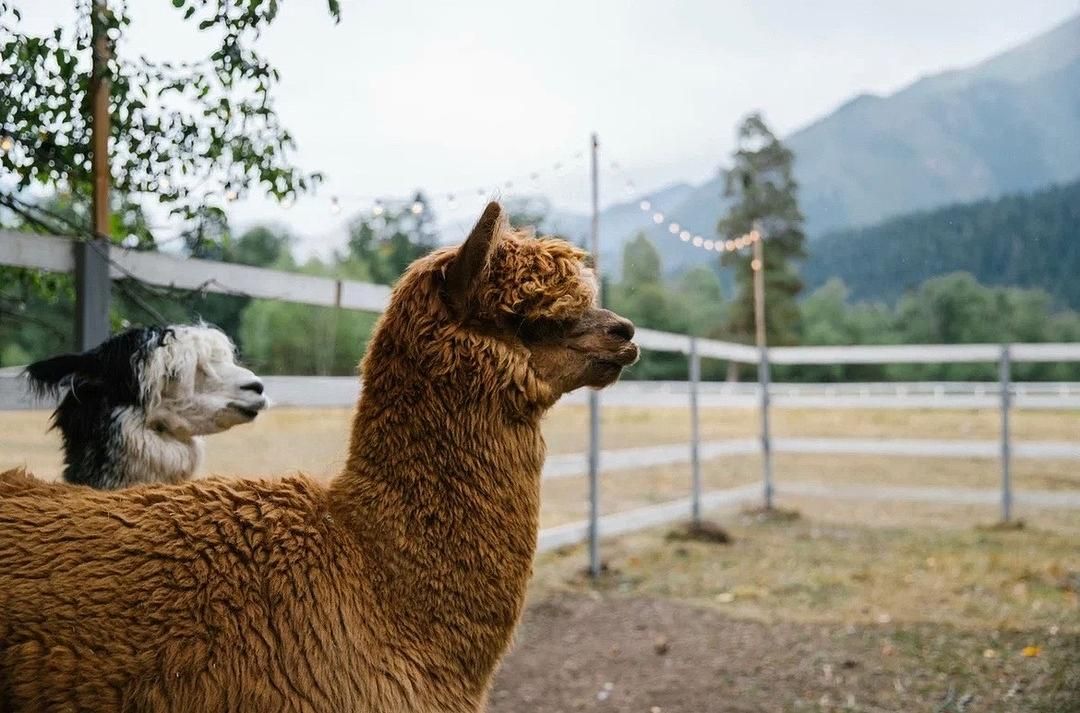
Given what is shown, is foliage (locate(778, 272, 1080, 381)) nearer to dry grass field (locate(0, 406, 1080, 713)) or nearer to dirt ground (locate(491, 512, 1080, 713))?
dry grass field (locate(0, 406, 1080, 713))

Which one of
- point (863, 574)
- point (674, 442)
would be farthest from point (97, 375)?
point (674, 442)

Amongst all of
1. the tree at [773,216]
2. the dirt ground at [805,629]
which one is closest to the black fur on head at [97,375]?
the dirt ground at [805,629]

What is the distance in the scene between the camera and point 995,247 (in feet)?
62.1

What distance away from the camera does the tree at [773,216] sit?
30125mm

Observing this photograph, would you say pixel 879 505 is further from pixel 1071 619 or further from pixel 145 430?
pixel 145 430

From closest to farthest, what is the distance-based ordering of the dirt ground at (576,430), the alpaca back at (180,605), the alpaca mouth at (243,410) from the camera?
the alpaca back at (180,605), the alpaca mouth at (243,410), the dirt ground at (576,430)

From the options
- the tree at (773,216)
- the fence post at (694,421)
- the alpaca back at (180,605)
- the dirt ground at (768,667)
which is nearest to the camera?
the alpaca back at (180,605)

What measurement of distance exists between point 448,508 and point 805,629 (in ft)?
15.4

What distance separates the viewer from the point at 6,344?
4.53 m

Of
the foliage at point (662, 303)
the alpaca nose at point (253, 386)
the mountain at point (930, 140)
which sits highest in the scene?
the mountain at point (930, 140)

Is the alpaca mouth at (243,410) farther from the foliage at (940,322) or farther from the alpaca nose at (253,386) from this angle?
the foliage at (940,322)

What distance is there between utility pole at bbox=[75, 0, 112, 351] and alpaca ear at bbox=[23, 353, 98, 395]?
0.55 m

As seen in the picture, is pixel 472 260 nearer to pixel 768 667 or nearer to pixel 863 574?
pixel 768 667

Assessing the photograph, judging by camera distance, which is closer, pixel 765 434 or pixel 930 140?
pixel 765 434
